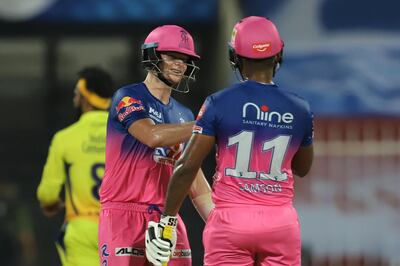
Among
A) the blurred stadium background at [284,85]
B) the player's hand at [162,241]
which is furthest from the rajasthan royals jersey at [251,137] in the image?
the blurred stadium background at [284,85]

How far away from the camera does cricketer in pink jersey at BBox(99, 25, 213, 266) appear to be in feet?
23.9

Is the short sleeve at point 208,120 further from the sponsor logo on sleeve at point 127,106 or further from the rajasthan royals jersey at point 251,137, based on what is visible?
the sponsor logo on sleeve at point 127,106

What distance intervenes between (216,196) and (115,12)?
8.25 metres

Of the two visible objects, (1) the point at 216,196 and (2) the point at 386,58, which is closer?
(1) the point at 216,196

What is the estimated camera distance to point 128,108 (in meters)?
7.30

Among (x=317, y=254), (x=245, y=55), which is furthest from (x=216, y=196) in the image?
(x=317, y=254)

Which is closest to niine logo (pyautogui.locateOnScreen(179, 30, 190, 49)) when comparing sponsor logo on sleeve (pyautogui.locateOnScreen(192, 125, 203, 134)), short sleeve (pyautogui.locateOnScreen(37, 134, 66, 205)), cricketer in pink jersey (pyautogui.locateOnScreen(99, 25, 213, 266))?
cricketer in pink jersey (pyautogui.locateOnScreen(99, 25, 213, 266))

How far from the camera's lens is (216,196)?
21.6 feet

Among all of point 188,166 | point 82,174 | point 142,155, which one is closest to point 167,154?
point 142,155

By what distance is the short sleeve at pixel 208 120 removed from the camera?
6.46 meters

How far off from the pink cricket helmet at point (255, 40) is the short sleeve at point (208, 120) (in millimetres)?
325

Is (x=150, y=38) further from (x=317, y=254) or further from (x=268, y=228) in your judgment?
(x=317, y=254)

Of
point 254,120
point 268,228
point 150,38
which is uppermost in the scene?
point 150,38

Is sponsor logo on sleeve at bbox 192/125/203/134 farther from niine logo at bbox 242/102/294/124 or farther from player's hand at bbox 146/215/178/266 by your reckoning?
player's hand at bbox 146/215/178/266
